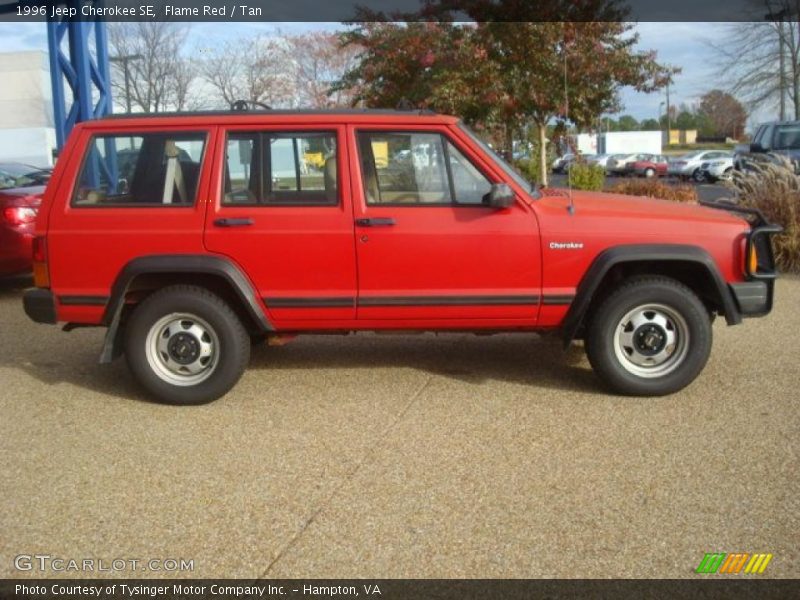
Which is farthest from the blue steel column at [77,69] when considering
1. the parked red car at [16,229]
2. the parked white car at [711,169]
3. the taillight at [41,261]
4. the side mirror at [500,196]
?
the parked white car at [711,169]

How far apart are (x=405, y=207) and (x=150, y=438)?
2098 mm

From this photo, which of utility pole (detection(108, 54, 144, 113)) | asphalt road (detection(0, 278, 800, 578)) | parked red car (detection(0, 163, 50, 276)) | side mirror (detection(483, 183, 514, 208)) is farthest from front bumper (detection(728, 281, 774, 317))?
utility pole (detection(108, 54, 144, 113))

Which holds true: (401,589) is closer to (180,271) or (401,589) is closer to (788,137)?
(180,271)

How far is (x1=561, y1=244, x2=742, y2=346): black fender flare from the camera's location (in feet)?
16.1

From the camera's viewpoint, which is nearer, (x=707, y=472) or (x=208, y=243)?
(x=707, y=472)

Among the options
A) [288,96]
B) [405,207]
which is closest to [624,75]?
[405,207]

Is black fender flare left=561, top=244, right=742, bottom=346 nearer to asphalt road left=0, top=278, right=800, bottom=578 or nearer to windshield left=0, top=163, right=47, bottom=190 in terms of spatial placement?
asphalt road left=0, top=278, right=800, bottom=578

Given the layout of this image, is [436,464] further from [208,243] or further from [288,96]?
[288,96]

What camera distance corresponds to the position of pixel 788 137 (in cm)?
1619

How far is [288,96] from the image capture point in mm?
25375

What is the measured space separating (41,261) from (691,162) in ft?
116

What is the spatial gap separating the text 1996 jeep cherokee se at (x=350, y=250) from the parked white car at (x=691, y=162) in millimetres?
30961

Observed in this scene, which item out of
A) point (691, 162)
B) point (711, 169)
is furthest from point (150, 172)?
point (691, 162)

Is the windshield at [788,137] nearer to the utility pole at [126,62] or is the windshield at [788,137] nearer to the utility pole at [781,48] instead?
the utility pole at [781,48]
